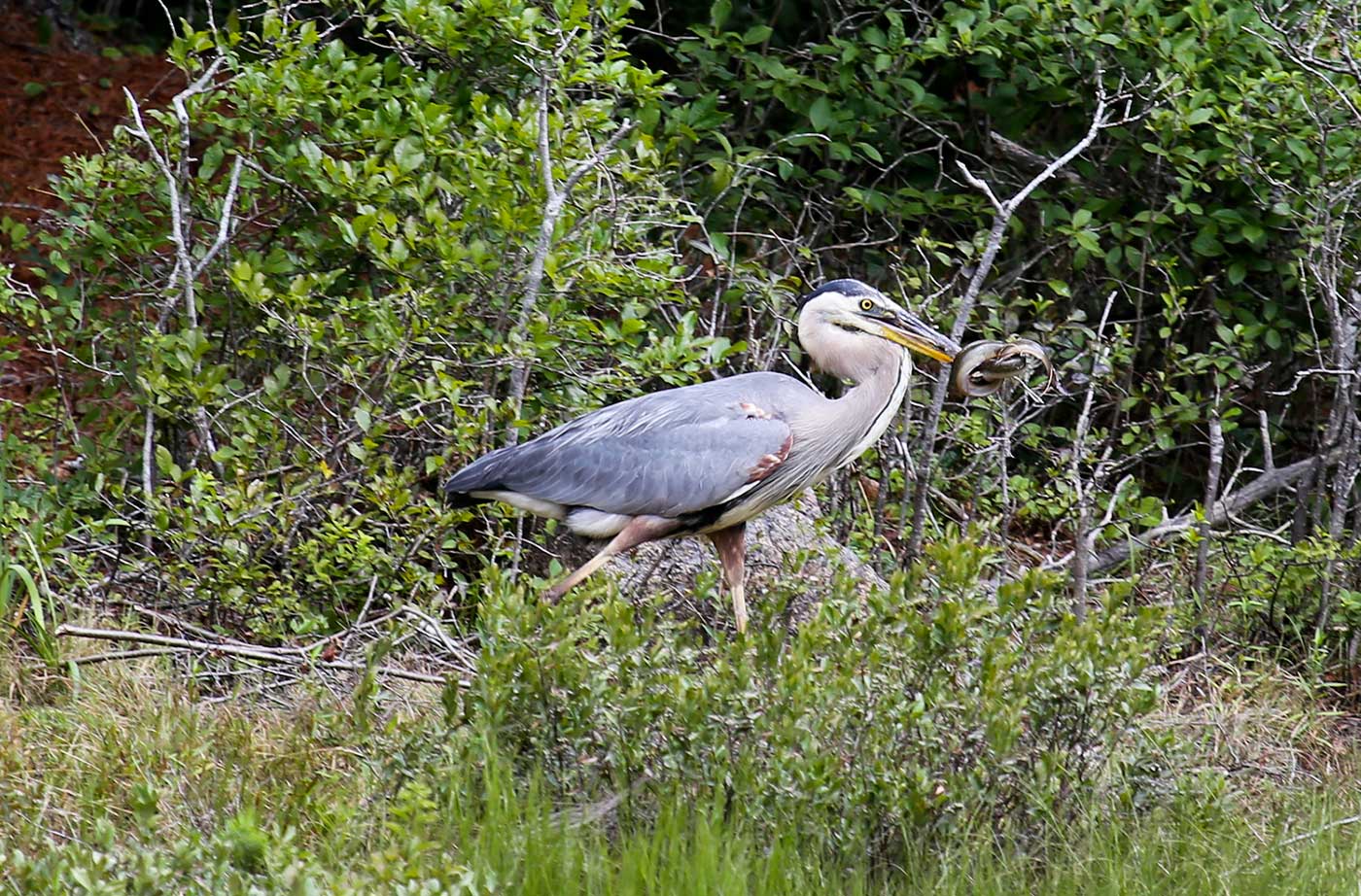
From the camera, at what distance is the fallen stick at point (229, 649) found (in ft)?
16.7

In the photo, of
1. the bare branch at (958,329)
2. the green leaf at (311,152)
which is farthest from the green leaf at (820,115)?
the green leaf at (311,152)

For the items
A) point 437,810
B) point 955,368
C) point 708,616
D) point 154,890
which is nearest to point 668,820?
point 437,810

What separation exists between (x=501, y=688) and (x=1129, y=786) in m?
1.69

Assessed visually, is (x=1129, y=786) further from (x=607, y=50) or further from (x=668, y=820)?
(x=607, y=50)

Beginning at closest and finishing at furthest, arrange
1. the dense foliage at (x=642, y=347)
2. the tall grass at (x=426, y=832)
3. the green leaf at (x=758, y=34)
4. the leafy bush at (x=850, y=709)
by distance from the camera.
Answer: the tall grass at (x=426, y=832), the leafy bush at (x=850, y=709), the dense foliage at (x=642, y=347), the green leaf at (x=758, y=34)

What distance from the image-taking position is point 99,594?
5.75 m

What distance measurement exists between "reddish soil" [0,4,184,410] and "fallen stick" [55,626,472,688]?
149 inches

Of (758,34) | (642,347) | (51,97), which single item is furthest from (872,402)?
(51,97)

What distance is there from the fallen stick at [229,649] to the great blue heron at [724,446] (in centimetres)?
59

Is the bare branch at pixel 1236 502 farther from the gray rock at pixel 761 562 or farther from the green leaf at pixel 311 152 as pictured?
the green leaf at pixel 311 152

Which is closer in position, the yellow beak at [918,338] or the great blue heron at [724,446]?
the great blue heron at [724,446]

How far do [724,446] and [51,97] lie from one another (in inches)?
245

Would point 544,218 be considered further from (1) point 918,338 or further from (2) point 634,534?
(1) point 918,338

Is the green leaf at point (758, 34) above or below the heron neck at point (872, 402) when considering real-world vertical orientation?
above
